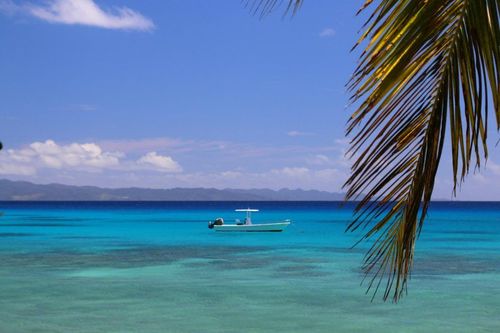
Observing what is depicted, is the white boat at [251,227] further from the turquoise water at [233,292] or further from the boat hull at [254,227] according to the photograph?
the turquoise water at [233,292]

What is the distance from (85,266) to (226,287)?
26.6ft

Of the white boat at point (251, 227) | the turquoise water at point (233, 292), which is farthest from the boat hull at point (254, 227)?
the turquoise water at point (233, 292)

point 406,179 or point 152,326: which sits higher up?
point 406,179

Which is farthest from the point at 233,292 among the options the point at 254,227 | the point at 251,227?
the point at 254,227

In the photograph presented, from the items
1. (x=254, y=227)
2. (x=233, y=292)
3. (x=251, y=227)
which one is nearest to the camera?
(x=233, y=292)

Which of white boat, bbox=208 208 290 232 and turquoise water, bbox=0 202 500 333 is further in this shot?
white boat, bbox=208 208 290 232

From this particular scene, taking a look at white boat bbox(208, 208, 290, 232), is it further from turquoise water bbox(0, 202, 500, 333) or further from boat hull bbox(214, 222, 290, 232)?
turquoise water bbox(0, 202, 500, 333)

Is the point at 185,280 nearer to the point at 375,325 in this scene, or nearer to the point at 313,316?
the point at 313,316

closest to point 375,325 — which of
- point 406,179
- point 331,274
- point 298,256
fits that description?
point 331,274

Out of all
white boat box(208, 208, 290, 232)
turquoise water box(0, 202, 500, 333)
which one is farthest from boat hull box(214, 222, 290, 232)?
turquoise water box(0, 202, 500, 333)

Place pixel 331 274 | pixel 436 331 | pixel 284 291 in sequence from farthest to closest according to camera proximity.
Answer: pixel 331 274 < pixel 284 291 < pixel 436 331

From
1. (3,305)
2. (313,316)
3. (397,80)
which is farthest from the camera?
(3,305)

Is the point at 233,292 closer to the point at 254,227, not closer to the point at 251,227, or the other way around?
the point at 251,227

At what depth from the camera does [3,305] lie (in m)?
17.5
